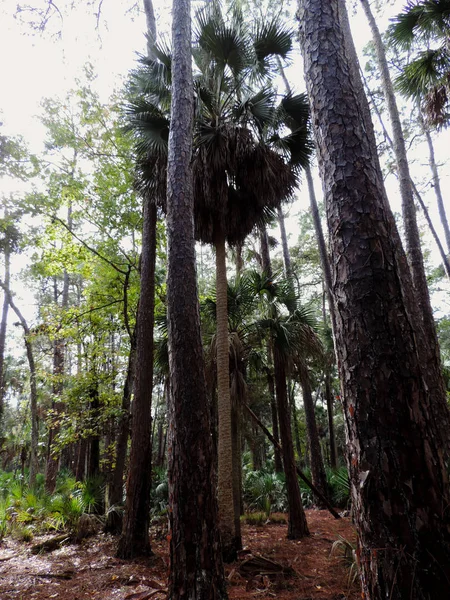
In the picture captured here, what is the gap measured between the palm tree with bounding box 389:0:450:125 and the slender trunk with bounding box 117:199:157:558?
7180 mm

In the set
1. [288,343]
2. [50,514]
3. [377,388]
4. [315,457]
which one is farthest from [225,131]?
[315,457]

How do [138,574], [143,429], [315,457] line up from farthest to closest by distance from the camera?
[315,457]
[143,429]
[138,574]

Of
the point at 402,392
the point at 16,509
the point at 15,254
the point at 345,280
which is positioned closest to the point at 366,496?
the point at 402,392

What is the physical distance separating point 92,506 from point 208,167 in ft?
27.8

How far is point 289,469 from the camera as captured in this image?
8.23 m

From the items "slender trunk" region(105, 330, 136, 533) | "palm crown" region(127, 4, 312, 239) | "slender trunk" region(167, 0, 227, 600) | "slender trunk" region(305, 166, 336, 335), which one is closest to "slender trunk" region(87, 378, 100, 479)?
"slender trunk" region(105, 330, 136, 533)

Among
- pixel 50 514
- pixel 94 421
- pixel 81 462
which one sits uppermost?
pixel 94 421

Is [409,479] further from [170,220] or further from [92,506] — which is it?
[92,506]

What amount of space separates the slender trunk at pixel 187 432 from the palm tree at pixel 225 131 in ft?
8.30

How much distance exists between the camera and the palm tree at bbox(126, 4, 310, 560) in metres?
7.16

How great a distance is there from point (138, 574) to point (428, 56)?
12174 millimetres

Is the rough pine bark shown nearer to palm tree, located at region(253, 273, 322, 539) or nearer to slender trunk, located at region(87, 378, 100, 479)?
palm tree, located at region(253, 273, 322, 539)

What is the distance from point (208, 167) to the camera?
716 cm

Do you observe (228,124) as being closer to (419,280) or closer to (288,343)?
(288,343)
